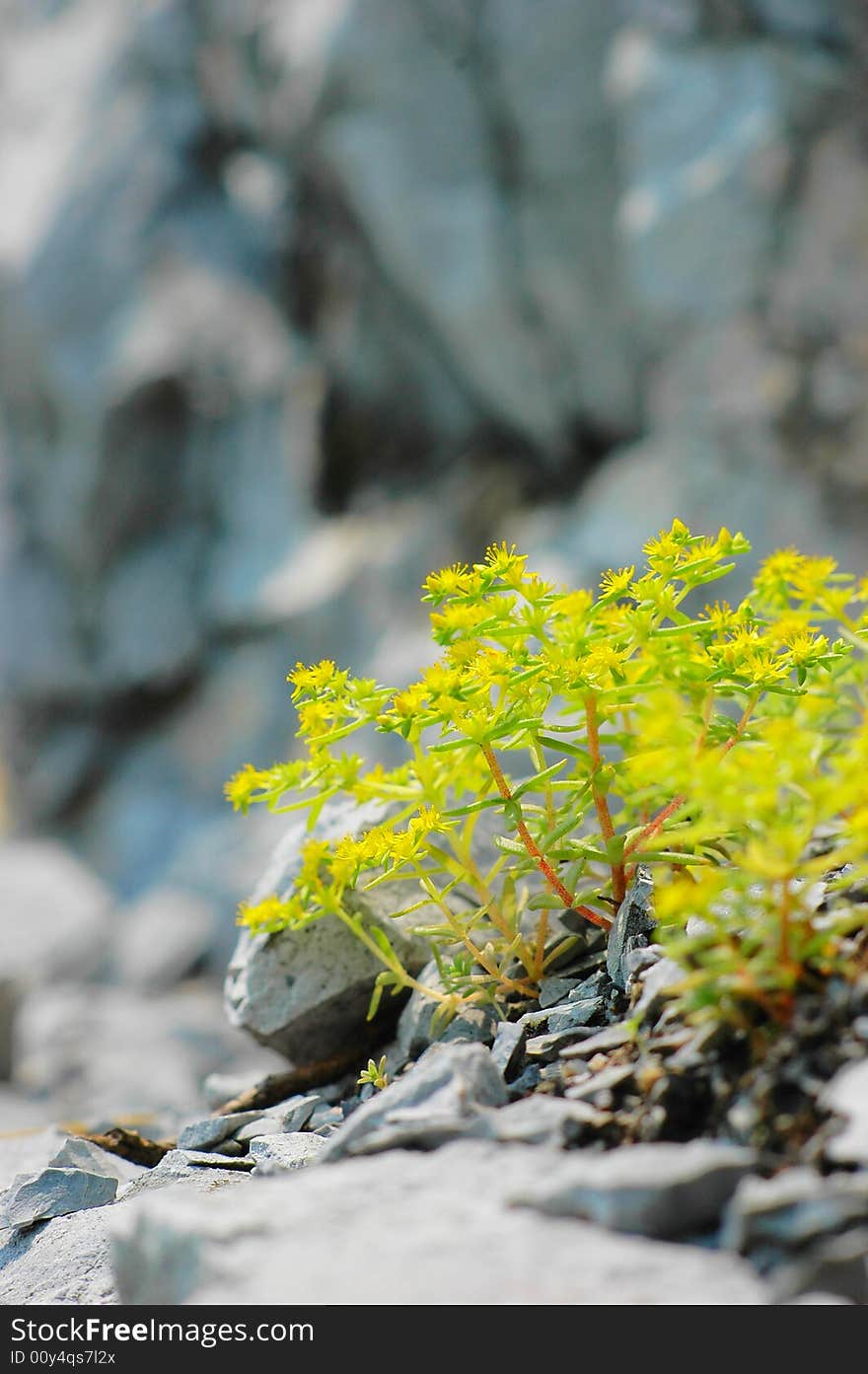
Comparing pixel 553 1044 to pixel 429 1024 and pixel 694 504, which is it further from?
pixel 694 504

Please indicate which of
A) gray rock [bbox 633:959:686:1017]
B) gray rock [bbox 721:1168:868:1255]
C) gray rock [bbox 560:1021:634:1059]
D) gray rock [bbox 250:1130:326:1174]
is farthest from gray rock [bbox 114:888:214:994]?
gray rock [bbox 721:1168:868:1255]

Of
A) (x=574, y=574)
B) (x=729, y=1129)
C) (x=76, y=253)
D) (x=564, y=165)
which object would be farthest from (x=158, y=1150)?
(x=76, y=253)

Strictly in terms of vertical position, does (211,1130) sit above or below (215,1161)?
above

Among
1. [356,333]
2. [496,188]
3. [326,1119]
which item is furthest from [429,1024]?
[356,333]

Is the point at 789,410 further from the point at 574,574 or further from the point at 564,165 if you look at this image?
the point at 564,165

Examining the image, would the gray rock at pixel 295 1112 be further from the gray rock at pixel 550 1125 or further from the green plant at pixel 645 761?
the gray rock at pixel 550 1125

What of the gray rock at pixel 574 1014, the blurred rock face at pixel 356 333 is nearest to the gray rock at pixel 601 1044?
the gray rock at pixel 574 1014
